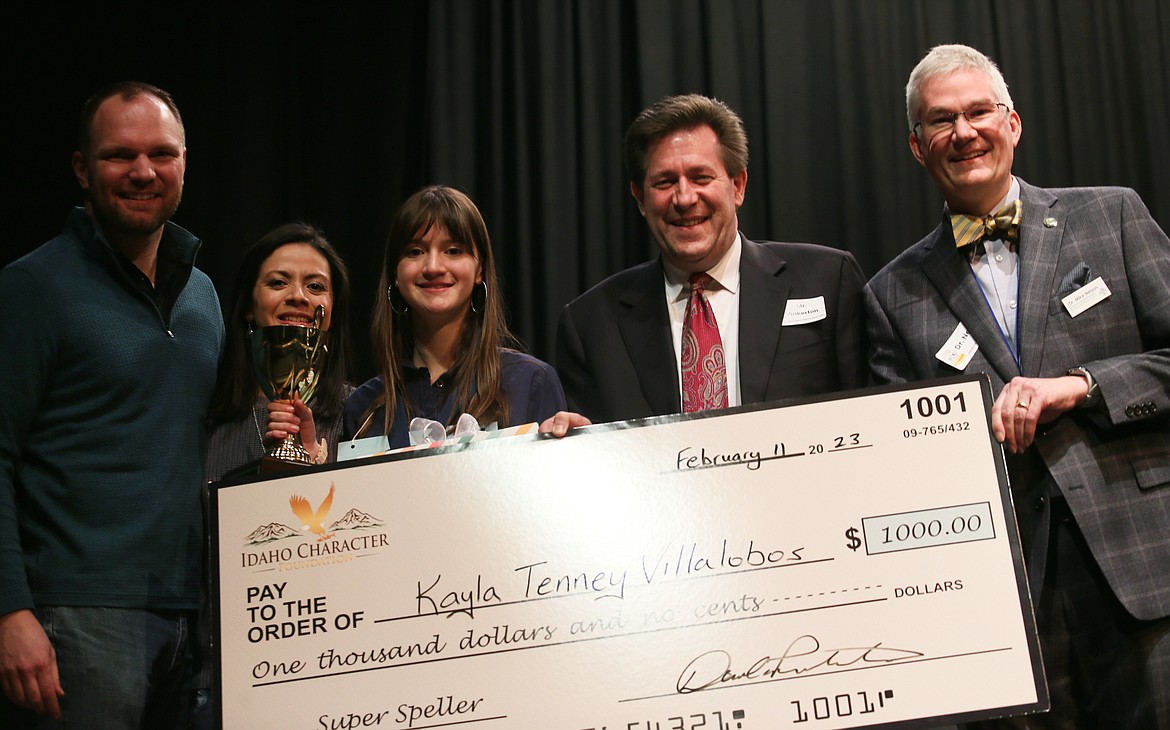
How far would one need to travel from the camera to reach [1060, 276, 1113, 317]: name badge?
221cm

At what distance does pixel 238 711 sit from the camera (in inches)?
71.7

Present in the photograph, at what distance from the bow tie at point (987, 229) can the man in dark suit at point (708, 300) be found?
28 cm

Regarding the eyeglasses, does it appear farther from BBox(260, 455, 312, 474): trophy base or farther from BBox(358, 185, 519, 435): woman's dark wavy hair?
BBox(260, 455, 312, 474): trophy base

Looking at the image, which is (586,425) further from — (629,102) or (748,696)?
(629,102)

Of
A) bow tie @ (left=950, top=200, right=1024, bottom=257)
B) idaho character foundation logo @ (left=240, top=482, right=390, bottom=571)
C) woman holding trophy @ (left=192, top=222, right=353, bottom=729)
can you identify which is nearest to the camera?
idaho character foundation logo @ (left=240, top=482, right=390, bottom=571)

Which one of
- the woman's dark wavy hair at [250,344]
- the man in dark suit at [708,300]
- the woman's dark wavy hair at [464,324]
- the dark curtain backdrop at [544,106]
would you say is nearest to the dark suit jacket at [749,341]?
the man in dark suit at [708,300]

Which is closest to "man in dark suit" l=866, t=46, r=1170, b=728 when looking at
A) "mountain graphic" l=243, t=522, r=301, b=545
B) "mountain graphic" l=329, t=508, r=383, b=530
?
"mountain graphic" l=329, t=508, r=383, b=530

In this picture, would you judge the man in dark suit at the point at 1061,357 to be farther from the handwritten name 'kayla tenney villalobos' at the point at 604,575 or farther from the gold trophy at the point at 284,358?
the gold trophy at the point at 284,358

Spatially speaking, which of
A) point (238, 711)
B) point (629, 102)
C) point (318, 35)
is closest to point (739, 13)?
point (629, 102)

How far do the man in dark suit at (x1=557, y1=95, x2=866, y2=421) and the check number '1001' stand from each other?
0.63 m

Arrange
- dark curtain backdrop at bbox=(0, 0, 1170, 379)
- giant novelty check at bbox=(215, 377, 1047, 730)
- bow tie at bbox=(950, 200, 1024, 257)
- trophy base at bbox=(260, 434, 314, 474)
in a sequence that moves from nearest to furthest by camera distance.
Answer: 1. giant novelty check at bbox=(215, 377, 1047, 730)
2. trophy base at bbox=(260, 434, 314, 474)
3. bow tie at bbox=(950, 200, 1024, 257)
4. dark curtain backdrop at bbox=(0, 0, 1170, 379)

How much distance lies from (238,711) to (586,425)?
0.80 metres

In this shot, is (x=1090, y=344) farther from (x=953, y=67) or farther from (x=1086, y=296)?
(x=953, y=67)

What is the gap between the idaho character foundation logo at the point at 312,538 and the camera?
6.19 ft
